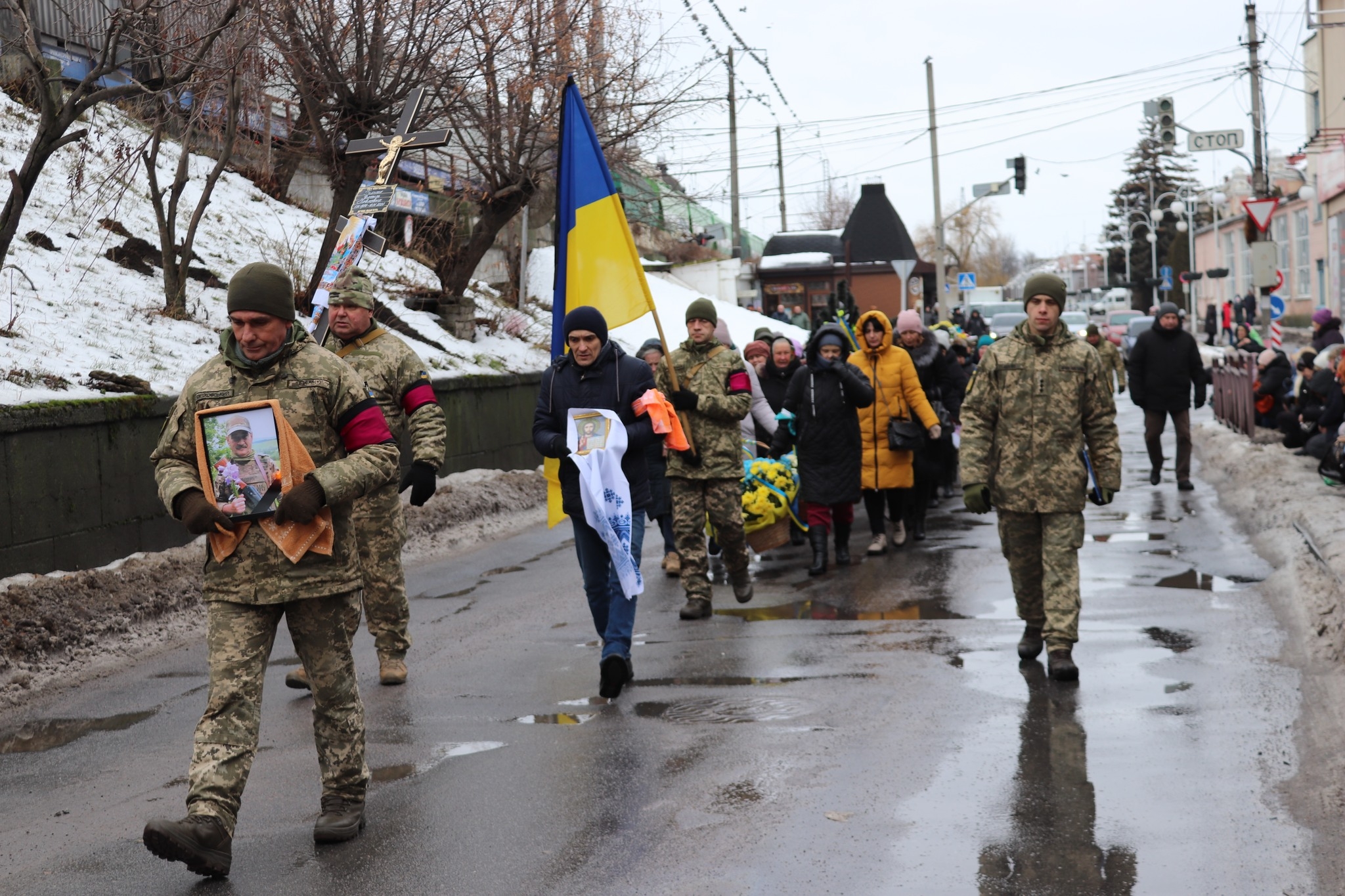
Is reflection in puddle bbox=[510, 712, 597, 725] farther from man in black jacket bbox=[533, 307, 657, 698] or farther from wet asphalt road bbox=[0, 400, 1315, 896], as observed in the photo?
man in black jacket bbox=[533, 307, 657, 698]

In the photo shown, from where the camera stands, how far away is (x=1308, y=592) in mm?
8562

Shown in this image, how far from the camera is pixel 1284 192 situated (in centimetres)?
5547

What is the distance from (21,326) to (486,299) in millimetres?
12410

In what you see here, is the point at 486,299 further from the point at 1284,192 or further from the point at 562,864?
the point at 1284,192

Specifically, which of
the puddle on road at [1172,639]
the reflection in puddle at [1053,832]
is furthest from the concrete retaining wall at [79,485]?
the puddle on road at [1172,639]

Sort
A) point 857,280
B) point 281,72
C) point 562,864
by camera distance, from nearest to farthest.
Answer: point 562,864
point 281,72
point 857,280

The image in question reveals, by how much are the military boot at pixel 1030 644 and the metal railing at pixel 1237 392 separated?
10482 millimetres

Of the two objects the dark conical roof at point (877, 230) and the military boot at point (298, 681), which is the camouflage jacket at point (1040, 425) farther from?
the dark conical roof at point (877, 230)

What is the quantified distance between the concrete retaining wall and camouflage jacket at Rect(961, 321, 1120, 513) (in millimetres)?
5604

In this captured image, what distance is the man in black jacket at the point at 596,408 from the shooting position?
23.4 ft

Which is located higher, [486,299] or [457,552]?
[486,299]

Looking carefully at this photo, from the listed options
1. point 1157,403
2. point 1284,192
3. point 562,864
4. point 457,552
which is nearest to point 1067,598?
point 562,864

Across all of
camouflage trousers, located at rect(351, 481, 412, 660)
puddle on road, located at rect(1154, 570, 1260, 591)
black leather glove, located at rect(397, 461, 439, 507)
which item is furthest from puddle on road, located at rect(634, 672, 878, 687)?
puddle on road, located at rect(1154, 570, 1260, 591)

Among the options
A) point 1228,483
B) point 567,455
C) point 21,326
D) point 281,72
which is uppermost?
point 281,72
